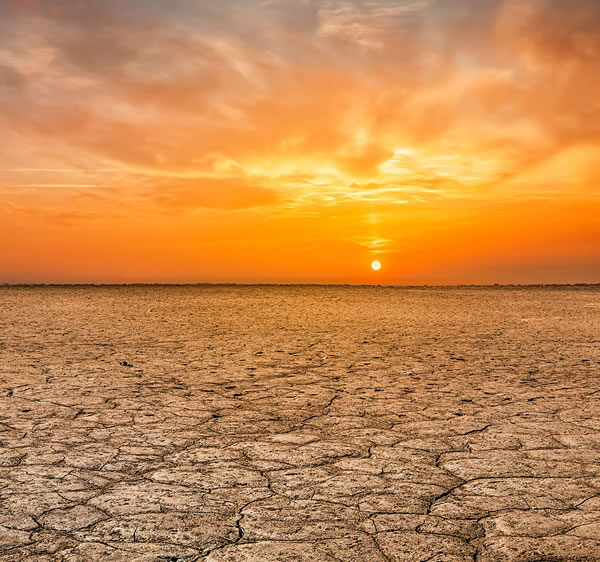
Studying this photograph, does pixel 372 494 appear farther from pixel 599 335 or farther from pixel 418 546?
pixel 599 335

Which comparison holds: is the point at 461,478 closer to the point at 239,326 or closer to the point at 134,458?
the point at 134,458

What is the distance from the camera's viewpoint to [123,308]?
16281mm

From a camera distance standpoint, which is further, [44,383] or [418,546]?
[44,383]

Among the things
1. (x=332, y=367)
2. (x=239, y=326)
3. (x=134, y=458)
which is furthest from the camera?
(x=239, y=326)

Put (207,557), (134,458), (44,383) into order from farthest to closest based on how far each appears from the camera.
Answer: (44,383)
(134,458)
(207,557)

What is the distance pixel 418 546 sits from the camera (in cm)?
240

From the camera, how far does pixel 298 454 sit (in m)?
3.60

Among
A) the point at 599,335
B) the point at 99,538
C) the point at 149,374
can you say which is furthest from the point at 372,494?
the point at 599,335

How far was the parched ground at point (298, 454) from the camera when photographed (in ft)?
8.08

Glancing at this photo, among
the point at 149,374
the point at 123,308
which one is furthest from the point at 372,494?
the point at 123,308

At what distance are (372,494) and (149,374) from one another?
12.7 ft

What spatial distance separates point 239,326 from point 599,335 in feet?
20.7

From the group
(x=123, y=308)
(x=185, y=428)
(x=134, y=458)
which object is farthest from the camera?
(x=123, y=308)

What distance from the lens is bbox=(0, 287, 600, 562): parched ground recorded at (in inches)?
97.0
